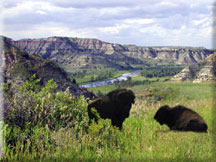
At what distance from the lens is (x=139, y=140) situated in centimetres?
675

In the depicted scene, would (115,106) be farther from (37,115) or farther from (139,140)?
(37,115)

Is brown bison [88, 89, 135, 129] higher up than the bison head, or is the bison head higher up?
brown bison [88, 89, 135, 129]

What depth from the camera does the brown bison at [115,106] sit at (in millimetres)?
6801

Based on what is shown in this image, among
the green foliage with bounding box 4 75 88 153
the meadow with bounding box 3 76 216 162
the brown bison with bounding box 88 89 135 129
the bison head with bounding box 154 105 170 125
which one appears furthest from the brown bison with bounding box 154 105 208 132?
the green foliage with bounding box 4 75 88 153

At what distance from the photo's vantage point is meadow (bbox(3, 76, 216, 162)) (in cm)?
588

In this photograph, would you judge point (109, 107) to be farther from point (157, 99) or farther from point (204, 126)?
point (204, 126)

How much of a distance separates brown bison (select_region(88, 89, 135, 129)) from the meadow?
32cm

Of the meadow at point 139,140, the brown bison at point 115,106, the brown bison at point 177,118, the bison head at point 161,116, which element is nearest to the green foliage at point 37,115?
the meadow at point 139,140

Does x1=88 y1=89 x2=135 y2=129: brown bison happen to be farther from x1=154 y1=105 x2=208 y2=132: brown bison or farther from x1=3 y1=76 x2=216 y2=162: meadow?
x1=154 y1=105 x2=208 y2=132: brown bison

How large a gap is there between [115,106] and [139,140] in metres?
1.37

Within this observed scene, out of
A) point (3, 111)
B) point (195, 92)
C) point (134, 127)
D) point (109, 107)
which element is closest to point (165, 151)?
point (134, 127)

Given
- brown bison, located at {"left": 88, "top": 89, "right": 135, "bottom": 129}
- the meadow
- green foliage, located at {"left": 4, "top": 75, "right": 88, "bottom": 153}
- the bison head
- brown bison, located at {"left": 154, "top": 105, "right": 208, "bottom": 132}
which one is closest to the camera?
the meadow

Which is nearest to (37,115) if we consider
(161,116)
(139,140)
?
(139,140)

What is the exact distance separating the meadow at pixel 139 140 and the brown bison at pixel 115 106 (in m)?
0.32
